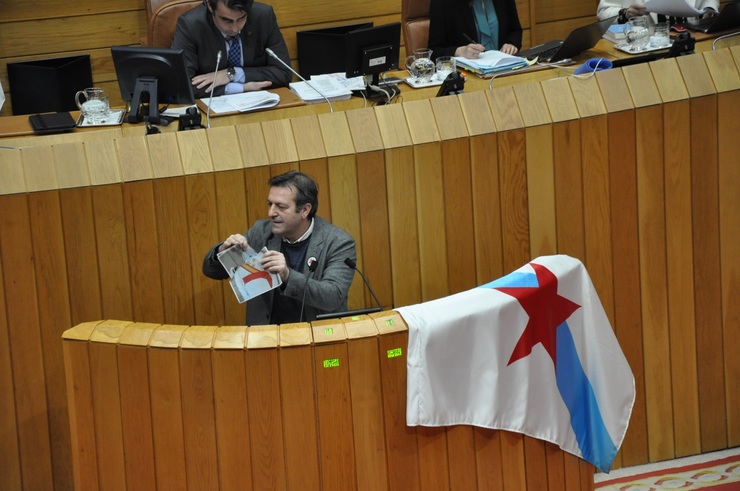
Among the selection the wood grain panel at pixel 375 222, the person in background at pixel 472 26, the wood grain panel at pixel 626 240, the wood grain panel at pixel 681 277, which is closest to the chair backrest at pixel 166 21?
the person in background at pixel 472 26

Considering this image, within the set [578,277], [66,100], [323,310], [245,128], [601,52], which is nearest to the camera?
[578,277]

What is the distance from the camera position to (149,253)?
4.37 metres

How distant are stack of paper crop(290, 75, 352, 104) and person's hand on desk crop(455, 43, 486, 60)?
0.75 m

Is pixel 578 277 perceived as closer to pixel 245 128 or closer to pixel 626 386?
pixel 626 386

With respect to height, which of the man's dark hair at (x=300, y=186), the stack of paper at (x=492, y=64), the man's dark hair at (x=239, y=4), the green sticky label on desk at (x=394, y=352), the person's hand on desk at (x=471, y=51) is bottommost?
the green sticky label on desk at (x=394, y=352)

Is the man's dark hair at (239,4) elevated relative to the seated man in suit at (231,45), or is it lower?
elevated

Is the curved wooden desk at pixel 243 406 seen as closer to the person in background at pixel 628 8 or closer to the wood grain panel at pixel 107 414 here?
the wood grain panel at pixel 107 414

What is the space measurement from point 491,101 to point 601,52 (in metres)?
1.52

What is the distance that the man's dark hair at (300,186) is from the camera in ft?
13.6

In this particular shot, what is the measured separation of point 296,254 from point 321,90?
143cm

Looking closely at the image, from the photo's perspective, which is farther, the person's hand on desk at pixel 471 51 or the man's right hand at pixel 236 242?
the person's hand on desk at pixel 471 51

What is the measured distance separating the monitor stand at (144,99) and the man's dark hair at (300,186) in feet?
3.62

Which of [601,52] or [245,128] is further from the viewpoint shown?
[601,52]

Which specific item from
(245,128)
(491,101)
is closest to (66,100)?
(245,128)
